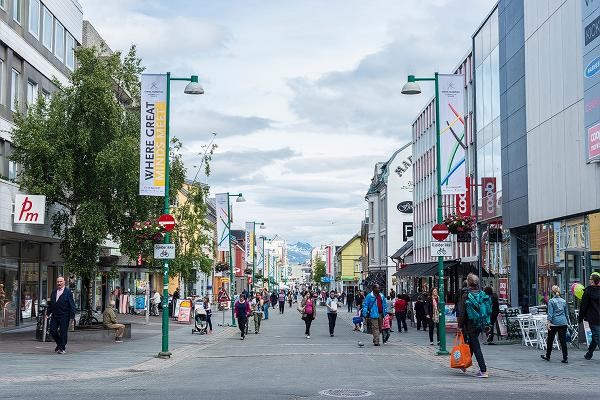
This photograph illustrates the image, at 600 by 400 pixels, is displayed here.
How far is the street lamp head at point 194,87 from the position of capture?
70.3 feet

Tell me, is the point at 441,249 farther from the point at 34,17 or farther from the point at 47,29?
the point at 47,29

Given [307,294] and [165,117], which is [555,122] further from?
[165,117]

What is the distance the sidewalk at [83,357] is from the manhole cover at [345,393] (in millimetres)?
5407

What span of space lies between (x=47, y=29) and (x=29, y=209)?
35.2ft

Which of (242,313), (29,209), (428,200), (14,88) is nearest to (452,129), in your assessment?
(242,313)

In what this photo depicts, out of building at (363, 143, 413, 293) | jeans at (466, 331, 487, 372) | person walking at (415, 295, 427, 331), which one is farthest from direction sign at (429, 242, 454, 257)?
building at (363, 143, 413, 293)

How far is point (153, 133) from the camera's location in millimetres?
21172

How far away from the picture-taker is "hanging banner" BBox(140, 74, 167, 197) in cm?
2105

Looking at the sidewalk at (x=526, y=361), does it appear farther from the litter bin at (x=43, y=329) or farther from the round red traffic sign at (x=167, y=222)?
the litter bin at (x=43, y=329)

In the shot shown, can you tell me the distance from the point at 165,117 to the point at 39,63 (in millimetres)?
12987

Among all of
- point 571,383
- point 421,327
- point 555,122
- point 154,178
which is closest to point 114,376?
point 154,178

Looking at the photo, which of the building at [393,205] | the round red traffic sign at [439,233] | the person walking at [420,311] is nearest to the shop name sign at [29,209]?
the round red traffic sign at [439,233]

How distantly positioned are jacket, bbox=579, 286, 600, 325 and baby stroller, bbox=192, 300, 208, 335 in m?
17.3

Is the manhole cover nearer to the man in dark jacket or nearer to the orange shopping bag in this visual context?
the orange shopping bag
